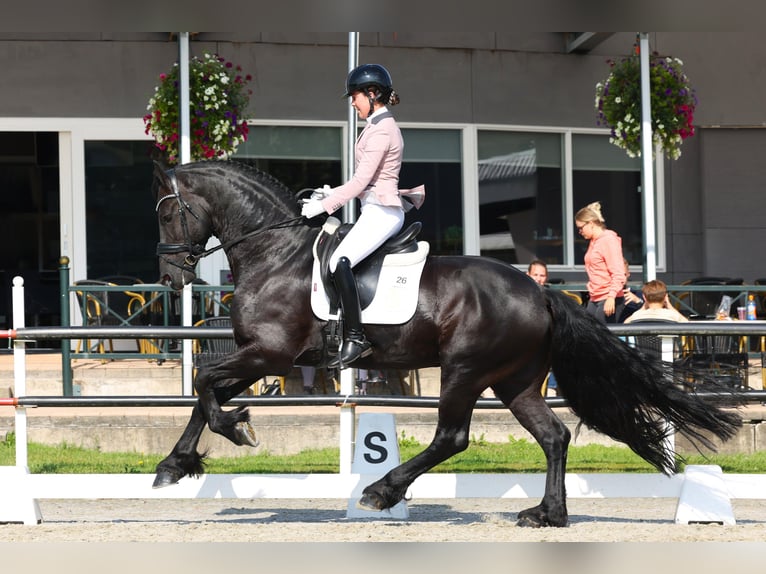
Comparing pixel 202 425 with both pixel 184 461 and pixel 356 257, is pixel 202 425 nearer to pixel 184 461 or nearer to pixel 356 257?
pixel 184 461

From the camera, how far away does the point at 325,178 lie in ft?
50.7

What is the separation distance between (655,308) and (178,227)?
15.6 feet

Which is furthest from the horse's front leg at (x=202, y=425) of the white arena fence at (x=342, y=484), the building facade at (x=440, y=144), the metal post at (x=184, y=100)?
the building facade at (x=440, y=144)

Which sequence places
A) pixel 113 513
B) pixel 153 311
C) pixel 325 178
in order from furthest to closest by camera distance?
1. pixel 325 178
2. pixel 153 311
3. pixel 113 513

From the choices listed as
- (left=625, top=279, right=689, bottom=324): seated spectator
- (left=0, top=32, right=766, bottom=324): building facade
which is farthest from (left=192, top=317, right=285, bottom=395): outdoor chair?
(left=0, top=32, right=766, bottom=324): building facade

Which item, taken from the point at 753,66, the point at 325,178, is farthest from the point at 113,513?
the point at 753,66

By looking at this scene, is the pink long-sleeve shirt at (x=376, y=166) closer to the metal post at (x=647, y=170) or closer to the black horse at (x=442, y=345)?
the black horse at (x=442, y=345)

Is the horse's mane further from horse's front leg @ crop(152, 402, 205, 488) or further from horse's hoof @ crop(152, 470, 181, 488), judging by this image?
horse's hoof @ crop(152, 470, 181, 488)

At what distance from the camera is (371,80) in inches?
256

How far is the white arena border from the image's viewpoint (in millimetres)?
6641

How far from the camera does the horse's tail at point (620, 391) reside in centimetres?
659

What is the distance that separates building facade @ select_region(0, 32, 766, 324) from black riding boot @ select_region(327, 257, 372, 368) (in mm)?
8613

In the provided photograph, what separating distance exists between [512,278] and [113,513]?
3.28m
